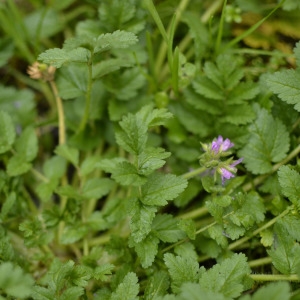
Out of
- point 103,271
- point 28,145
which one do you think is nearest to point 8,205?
point 28,145

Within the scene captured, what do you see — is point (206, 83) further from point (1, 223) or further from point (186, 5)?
point (1, 223)

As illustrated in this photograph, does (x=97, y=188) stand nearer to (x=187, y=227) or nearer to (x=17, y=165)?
(x=17, y=165)

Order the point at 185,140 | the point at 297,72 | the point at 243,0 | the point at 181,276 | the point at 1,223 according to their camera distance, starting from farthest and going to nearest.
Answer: the point at 243,0
the point at 185,140
the point at 1,223
the point at 297,72
the point at 181,276

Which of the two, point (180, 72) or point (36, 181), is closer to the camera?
point (180, 72)

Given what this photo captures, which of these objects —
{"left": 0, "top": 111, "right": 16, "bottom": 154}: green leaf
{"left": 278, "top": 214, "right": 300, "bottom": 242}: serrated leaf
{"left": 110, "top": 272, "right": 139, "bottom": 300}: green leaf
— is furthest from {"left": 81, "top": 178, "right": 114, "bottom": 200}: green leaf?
{"left": 278, "top": 214, "right": 300, "bottom": 242}: serrated leaf

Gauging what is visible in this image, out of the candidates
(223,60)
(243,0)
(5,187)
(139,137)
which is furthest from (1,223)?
(243,0)
